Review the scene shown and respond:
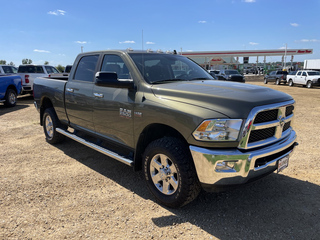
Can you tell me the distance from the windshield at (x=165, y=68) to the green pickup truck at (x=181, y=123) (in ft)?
0.05

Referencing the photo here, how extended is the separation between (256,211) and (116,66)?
282cm

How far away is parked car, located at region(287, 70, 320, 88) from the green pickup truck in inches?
884

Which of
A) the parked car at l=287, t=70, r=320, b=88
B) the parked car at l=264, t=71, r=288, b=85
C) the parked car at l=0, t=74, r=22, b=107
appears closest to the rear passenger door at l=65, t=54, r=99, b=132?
the parked car at l=0, t=74, r=22, b=107

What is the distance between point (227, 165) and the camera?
2.47 m

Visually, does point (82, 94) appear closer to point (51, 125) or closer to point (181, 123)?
point (51, 125)

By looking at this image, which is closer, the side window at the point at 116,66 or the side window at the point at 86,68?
the side window at the point at 116,66

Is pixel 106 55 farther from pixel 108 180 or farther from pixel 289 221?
pixel 289 221

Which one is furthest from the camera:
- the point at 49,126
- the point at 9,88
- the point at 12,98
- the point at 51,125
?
the point at 12,98

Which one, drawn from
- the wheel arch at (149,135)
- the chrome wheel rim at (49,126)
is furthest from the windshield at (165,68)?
the chrome wheel rim at (49,126)

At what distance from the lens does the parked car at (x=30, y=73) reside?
1366 cm

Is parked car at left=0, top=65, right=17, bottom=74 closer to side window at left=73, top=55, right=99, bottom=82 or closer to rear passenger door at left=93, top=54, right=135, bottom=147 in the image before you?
side window at left=73, top=55, right=99, bottom=82

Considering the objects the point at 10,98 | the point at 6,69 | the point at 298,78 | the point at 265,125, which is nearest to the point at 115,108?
the point at 265,125

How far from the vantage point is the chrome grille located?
8.22ft

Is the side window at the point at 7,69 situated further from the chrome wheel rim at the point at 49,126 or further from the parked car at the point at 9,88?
the chrome wheel rim at the point at 49,126
